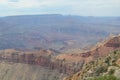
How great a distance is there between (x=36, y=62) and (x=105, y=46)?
26.7 m

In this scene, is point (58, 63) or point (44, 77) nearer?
point (44, 77)

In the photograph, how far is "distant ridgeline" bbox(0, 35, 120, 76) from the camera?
123825 millimetres

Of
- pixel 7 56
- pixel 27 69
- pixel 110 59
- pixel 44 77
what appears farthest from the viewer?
pixel 7 56

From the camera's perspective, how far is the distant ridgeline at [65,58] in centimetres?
12382

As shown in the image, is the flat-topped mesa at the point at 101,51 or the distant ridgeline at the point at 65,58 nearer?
the flat-topped mesa at the point at 101,51

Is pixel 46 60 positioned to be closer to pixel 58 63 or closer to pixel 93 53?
pixel 58 63

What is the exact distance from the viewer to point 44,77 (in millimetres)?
122438

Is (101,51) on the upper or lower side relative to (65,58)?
upper

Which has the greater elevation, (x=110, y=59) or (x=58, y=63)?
(x=110, y=59)

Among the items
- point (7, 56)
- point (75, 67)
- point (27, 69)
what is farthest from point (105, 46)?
point (7, 56)

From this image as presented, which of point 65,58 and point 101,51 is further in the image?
point 65,58

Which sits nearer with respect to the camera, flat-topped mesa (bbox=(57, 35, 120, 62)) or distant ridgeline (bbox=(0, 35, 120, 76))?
flat-topped mesa (bbox=(57, 35, 120, 62))

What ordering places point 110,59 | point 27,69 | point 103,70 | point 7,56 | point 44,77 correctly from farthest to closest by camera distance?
point 7,56 < point 27,69 < point 44,77 < point 110,59 < point 103,70

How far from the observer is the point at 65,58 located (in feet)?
446
